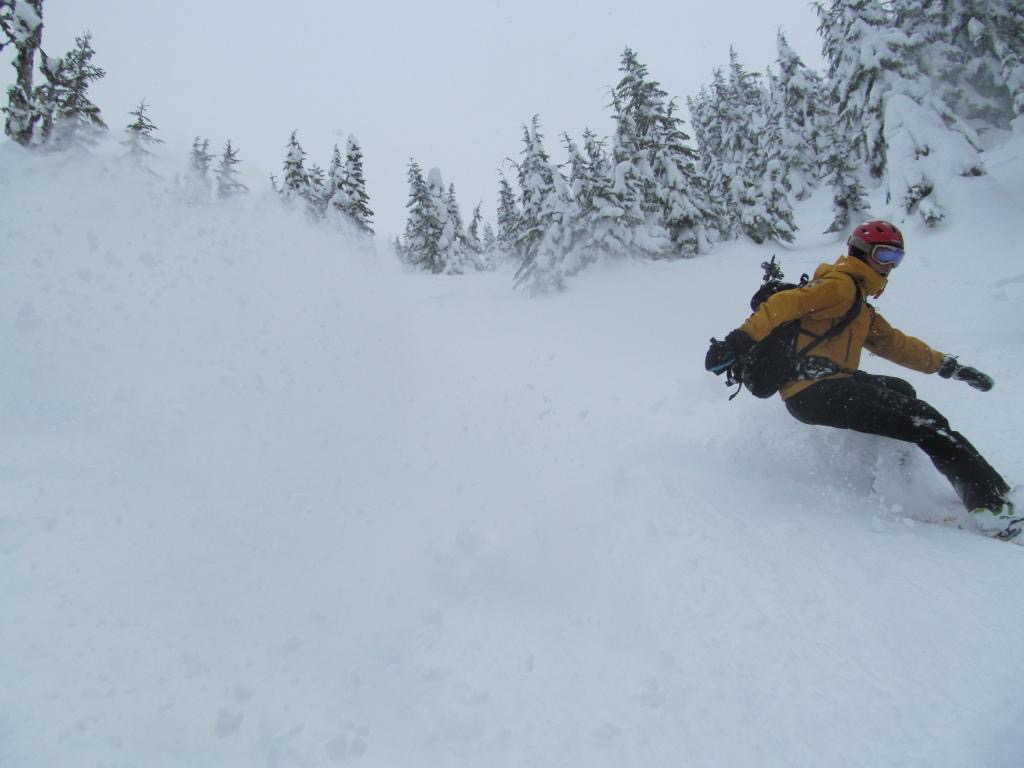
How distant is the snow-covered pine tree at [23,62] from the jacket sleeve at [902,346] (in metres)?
22.5

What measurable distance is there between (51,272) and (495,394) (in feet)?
20.6

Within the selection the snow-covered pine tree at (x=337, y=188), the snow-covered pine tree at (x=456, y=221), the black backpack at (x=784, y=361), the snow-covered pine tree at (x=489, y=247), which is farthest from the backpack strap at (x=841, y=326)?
the snow-covered pine tree at (x=489, y=247)

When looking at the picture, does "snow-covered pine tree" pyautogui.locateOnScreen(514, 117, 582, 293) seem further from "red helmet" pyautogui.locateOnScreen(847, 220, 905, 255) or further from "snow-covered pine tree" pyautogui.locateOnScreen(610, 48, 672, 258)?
"red helmet" pyautogui.locateOnScreen(847, 220, 905, 255)

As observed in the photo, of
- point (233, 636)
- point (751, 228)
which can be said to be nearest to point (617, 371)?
point (233, 636)

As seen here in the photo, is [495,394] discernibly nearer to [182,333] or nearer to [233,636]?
[182,333]

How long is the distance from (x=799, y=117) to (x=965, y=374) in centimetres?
3600

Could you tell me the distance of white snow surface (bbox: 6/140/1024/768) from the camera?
2.57m

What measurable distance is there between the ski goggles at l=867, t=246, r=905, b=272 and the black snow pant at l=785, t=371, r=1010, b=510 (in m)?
0.88

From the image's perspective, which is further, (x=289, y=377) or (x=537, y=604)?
(x=289, y=377)

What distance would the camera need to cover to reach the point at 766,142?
35812mm

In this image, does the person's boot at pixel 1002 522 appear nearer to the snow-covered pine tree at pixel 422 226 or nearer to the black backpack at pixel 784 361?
the black backpack at pixel 784 361

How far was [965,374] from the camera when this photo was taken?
4.58 metres

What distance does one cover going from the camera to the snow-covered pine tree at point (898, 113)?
18.3 metres

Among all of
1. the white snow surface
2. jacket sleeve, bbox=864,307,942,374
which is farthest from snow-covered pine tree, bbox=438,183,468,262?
jacket sleeve, bbox=864,307,942,374
